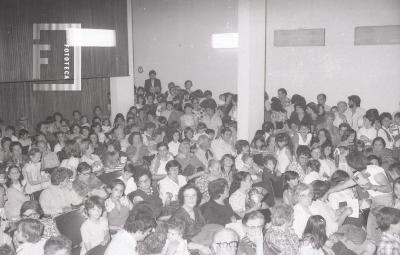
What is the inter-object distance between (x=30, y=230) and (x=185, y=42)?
35.1ft

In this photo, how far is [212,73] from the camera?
14047 mm

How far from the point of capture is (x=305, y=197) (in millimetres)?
4965

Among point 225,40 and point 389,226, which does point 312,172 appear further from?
point 225,40

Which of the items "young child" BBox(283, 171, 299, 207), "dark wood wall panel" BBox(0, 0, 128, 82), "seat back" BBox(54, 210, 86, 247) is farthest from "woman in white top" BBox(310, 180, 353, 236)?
"dark wood wall panel" BBox(0, 0, 128, 82)

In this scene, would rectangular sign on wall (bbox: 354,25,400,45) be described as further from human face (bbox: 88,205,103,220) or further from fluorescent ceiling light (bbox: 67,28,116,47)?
human face (bbox: 88,205,103,220)

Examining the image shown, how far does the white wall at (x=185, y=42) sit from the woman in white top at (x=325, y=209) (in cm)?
874

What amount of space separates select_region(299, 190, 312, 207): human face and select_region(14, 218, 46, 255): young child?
249 cm

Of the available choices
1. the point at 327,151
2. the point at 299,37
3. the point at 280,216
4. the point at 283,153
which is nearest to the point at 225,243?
the point at 280,216

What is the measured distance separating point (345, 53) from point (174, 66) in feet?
16.3

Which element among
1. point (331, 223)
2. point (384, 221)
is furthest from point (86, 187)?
point (384, 221)

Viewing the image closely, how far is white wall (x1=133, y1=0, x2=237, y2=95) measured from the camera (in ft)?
45.3

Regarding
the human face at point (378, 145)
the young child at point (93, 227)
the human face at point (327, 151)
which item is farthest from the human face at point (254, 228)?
the human face at point (378, 145)

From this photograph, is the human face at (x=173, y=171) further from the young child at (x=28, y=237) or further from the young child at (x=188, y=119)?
the young child at (x=188, y=119)

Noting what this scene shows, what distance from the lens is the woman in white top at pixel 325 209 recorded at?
504 centimetres
